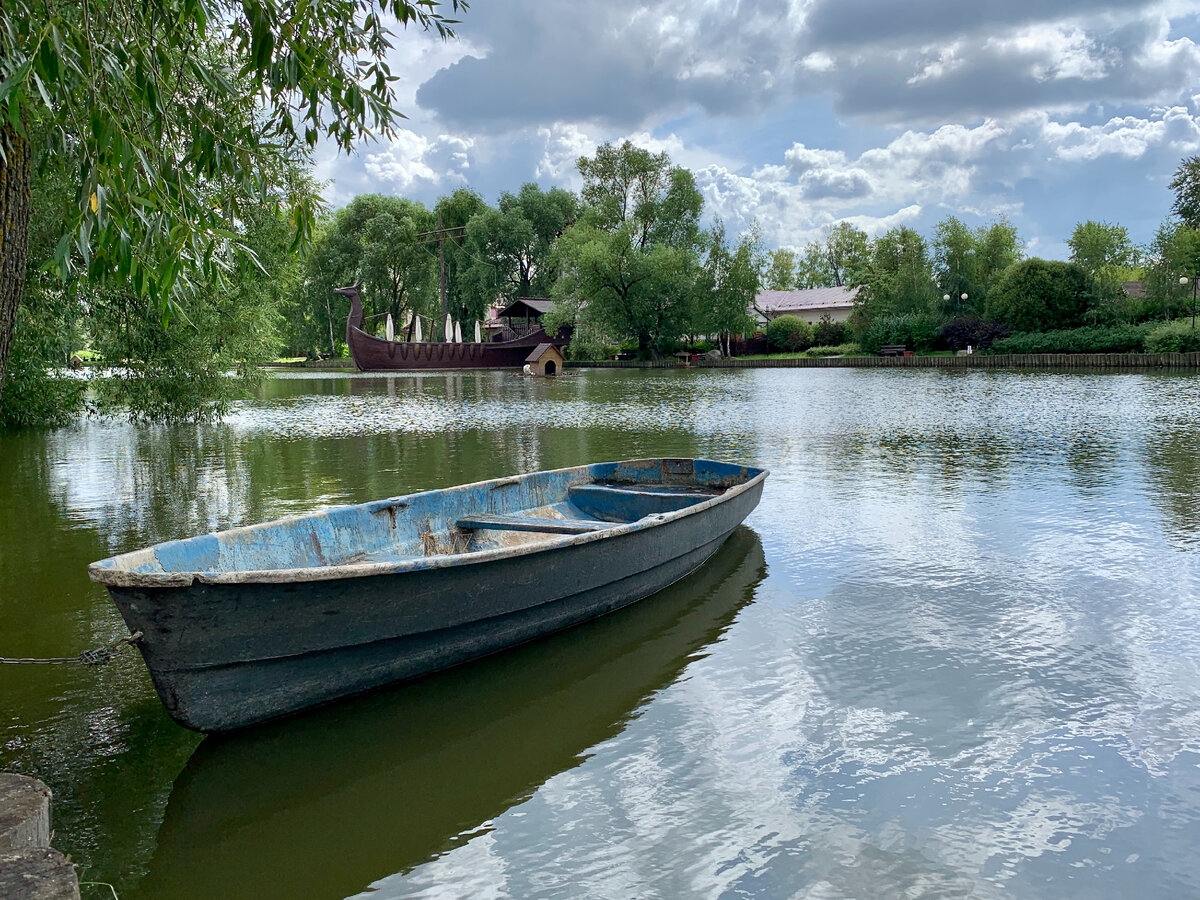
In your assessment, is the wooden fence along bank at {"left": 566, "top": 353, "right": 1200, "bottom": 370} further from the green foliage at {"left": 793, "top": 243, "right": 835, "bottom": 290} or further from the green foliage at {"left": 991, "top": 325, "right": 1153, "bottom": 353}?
the green foliage at {"left": 793, "top": 243, "right": 835, "bottom": 290}

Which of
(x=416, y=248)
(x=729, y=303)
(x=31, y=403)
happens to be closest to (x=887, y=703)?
(x=31, y=403)

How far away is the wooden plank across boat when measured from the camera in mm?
4922

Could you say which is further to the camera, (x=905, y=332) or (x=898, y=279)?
(x=898, y=279)

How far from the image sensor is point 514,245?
69.6 meters

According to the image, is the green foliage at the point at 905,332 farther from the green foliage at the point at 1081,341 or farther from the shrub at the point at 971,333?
the green foliage at the point at 1081,341

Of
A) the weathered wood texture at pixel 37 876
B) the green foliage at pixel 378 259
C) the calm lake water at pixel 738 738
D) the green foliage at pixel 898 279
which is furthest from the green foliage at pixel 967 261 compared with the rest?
the weathered wood texture at pixel 37 876

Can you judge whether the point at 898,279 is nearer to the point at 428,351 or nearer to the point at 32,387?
the point at 428,351

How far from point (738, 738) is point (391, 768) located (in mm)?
2100

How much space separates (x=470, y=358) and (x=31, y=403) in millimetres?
45472

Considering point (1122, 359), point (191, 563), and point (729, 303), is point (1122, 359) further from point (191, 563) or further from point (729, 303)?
point (191, 563)

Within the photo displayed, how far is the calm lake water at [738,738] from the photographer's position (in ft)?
14.1

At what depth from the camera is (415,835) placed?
15.1 feet

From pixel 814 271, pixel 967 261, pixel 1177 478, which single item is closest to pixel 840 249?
pixel 814 271

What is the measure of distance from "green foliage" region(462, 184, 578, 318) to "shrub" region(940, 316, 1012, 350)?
1142 inches
